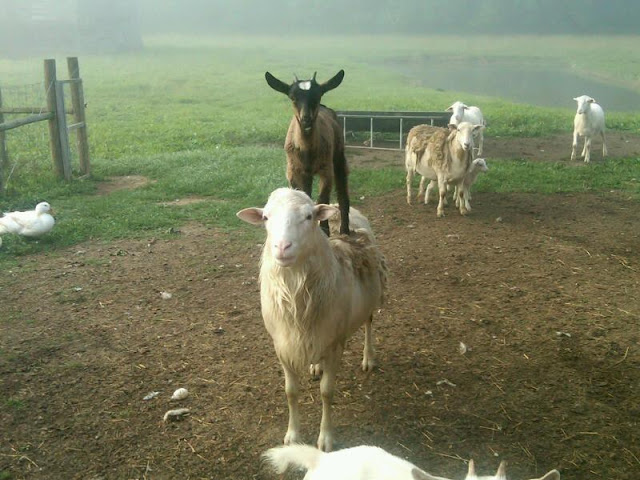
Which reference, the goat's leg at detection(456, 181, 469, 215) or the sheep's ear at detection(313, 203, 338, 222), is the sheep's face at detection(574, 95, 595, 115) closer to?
the goat's leg at detection(456, 181, 469, 215)

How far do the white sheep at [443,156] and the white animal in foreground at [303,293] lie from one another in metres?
6.01

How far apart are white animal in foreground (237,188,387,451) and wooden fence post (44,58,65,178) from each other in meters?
8.95

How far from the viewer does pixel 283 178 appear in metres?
11.6

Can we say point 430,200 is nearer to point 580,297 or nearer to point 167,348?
point 580,297

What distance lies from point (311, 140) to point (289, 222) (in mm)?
2776

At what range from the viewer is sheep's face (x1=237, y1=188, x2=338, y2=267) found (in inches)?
154

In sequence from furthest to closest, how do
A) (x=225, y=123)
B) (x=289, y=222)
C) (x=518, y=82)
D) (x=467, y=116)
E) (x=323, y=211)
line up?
1. (x=518, y=82)
2. (x=225, y=123)
3. (x=467, y=116)
4. (x=323, y=211)
5. (x=289, y=222)

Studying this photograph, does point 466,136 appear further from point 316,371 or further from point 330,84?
point 316,371

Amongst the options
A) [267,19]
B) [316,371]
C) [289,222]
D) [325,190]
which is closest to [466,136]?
[325,190]

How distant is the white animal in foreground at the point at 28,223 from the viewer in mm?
8406

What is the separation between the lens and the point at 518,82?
3316cm

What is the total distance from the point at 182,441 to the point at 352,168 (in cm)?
940

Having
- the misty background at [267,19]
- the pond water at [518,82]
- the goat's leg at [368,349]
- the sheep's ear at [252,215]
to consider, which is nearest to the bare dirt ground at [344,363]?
the goat's leg at [368,349]

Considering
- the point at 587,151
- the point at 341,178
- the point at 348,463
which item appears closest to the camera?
the point at 348,463
